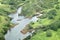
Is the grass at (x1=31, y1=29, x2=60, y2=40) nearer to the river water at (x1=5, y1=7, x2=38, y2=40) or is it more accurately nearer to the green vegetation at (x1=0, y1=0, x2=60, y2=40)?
the green vegetation at (x1=0, y1=0, x2=60, y2=40)

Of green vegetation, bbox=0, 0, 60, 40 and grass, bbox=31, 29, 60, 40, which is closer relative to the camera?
grass, bbox=31, 29, 60, 40

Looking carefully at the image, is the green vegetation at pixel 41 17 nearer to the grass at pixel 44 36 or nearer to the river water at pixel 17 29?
the grass at pixel 44 36

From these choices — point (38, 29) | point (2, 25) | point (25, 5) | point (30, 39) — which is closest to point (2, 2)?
point (25, 5)

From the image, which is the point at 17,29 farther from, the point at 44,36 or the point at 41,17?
the point at 44,36

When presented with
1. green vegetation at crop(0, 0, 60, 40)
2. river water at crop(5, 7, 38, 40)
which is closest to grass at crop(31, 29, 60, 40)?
green vegetation at crop(0, 0, 60, 40)

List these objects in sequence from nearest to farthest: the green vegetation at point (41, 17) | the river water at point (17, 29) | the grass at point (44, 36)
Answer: the grass at point (44, 36)
the green vegetation at point (41, 17)
the river water at point (17, 29)

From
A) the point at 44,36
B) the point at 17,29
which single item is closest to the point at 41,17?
the point at 17,29


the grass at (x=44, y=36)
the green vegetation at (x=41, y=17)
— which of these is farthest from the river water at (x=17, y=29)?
the grass at (x=44, y=36)

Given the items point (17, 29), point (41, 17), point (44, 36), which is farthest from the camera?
point (41, 17)

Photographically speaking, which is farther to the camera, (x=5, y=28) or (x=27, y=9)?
(x=27, y=9)

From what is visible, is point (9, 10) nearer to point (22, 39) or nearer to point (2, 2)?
point (2, 2)

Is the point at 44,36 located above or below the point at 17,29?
above
